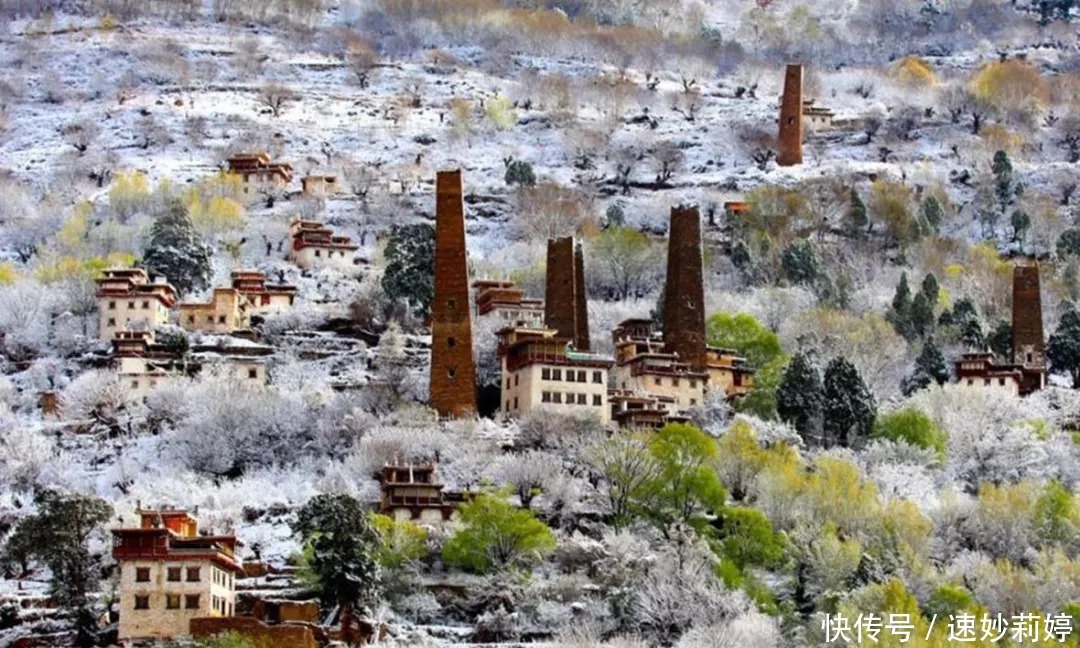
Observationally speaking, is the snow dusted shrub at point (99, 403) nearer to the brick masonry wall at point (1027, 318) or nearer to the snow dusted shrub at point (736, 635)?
the snow dusted shrub at point (736, 635)

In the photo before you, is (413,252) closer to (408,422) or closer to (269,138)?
(408,422)

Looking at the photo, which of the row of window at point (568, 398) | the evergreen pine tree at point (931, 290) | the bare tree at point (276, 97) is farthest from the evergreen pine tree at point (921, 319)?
the bare tree at point (276, 97)

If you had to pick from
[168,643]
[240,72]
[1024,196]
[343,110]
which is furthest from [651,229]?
[168,643]

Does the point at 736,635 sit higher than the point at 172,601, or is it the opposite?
the point at 172,601

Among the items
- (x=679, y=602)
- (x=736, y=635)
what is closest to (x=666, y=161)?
(x=679, y=602)

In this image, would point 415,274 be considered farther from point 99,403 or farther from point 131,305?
point 99,403
